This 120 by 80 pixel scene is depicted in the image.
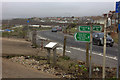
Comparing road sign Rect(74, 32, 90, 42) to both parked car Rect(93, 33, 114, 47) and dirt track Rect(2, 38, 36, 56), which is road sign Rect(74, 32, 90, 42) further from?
parked car Rect(93, 33, 114, 47)

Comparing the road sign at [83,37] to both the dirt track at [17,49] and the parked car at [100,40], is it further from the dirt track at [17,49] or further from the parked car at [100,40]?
the parked car at [100,40]

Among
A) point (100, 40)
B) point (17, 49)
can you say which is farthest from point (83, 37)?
point (100, 40)

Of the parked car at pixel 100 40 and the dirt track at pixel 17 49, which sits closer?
→ the dirt track at pixel 17 49

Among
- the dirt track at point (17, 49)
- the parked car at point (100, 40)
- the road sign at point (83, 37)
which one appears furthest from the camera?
the parked car at point (100, 40)

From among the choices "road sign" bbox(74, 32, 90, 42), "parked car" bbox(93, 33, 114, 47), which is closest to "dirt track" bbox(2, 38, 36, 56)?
"road sign" bbox(74, 32, 90, 42)

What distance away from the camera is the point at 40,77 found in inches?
260

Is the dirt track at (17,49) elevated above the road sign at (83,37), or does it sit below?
below

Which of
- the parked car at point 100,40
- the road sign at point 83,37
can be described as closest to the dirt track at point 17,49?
the road sign at point 83,37

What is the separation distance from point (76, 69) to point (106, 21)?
3083mm

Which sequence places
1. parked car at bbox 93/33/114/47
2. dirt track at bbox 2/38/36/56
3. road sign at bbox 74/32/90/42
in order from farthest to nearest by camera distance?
parked car at bbox 93/33/114/47
dirt track at bbox 2/38/36/56
road sign at bbox 74/32/90/42

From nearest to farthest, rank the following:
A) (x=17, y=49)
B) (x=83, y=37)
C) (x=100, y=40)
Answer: (x=83, y=37)
(x=17, y=49)
(x=100, y=40)

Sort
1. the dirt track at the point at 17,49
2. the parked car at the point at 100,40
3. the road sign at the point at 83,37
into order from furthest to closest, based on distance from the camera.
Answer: the parked car at the point at 100,40, the dirt track at the point at 17,49, the road sign at the point at 83,37

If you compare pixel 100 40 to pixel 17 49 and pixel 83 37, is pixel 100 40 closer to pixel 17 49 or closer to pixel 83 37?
pixel 17 49

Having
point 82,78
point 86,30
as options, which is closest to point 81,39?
point 86,30
